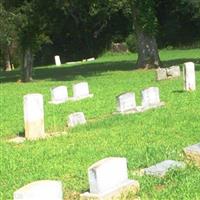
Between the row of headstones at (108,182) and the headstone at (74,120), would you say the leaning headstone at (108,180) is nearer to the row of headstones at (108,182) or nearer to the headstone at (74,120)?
the row of headstones at (108,182)

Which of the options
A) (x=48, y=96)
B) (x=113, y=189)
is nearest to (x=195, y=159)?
(x=113, y=189)

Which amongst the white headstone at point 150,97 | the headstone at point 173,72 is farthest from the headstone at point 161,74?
the white headstone at point 150,97

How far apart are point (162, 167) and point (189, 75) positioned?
29.7 feet

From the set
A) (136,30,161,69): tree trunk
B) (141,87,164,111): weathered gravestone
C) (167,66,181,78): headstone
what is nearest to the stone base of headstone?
(141,87,164,111): weathered gravestone

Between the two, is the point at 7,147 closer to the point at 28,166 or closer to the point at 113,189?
the point at 28,166

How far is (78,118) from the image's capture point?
42.6ft

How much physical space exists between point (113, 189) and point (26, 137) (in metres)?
5.00

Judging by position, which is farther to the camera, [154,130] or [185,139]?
[154,130]

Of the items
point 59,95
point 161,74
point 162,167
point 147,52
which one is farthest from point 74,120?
point 147,52

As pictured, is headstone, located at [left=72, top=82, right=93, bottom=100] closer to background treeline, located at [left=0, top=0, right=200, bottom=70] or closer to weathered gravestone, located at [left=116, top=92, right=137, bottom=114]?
weathered gravestone, located at [left=116, top=92, right=137, bottom=114]

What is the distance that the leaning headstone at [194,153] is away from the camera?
825 centimetres

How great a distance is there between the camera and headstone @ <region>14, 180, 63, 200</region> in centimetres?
582

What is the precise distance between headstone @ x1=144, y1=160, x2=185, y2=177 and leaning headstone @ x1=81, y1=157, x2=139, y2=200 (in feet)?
2.56

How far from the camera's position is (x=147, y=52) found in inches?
1189
